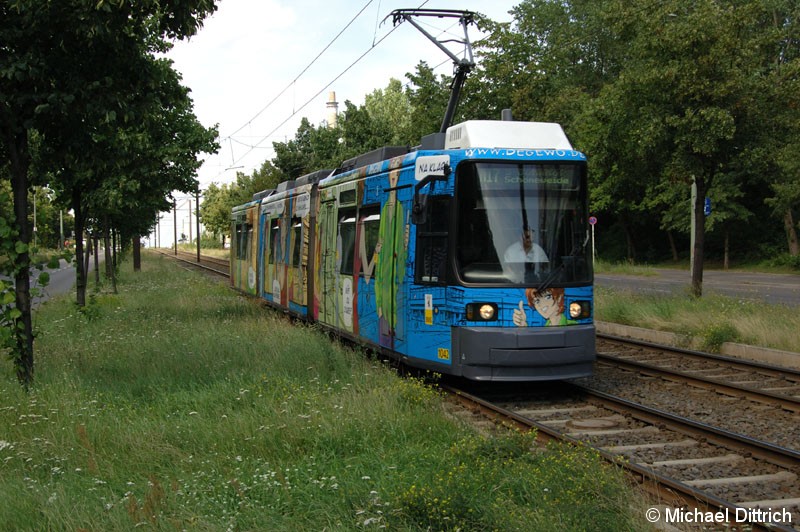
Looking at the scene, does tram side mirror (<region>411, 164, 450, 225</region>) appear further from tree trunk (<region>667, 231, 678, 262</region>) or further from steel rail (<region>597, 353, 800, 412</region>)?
tree trunk (<region>667, 231, 678, 262</region>)

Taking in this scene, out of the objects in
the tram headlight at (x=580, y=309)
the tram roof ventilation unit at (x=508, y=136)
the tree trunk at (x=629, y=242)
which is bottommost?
the tram headlight at (x=580, y=309)

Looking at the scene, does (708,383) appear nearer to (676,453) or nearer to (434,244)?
(676,453)

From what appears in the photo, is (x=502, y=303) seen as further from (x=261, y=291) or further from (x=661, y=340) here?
(x=261, y=291)

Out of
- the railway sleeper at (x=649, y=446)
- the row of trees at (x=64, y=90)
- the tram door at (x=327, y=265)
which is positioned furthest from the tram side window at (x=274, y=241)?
the railway sleeper at (x=649, y=446)

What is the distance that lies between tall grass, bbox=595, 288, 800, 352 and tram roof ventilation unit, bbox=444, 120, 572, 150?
519cm

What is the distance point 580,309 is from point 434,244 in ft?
6.09

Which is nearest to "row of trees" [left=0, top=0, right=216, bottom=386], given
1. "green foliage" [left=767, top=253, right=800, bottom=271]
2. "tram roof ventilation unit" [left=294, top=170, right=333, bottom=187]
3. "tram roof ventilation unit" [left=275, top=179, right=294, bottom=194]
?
"tram roof ventilation unit" [left=294, top=170, right=333, bottom=187]

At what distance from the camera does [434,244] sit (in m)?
9.45

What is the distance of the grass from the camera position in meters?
4.83

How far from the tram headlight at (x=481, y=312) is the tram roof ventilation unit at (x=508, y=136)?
195 cm

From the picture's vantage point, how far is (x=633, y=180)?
1811 cm

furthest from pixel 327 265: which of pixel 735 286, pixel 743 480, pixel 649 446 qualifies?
pixel 735 286

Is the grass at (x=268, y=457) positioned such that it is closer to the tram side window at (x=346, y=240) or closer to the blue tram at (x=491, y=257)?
the blue tram at (x=491, y=257)

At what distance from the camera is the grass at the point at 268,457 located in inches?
190
